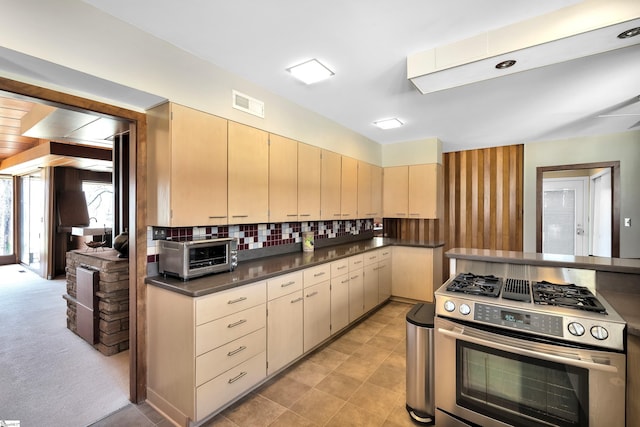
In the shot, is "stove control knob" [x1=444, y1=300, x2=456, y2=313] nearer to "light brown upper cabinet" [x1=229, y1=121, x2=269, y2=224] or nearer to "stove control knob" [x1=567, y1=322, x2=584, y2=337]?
"stove control knob" [x1=567, y1=322, x2=584, y2=337]

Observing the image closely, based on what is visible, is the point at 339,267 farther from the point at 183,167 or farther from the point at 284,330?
the point at 183,167

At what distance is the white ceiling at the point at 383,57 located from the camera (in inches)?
69.0

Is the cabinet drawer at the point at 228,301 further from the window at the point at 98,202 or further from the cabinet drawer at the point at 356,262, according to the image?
the window at the point at 98,202

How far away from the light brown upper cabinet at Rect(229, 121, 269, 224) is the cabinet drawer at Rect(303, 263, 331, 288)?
0.68 meters

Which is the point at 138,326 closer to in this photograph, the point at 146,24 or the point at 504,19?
the point at 146,24

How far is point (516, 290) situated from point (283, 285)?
66.3 inches

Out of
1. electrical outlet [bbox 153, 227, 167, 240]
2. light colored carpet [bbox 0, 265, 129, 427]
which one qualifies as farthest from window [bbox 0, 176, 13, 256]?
electrical outlet [bbox 153, 227, 167, 240]

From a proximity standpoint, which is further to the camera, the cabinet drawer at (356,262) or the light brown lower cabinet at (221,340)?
the cabinet drawer at (356,262)

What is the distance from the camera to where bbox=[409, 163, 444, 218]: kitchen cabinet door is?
4.64 m

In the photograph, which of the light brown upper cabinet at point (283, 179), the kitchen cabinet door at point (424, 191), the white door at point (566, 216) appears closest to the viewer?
the light brown upper cabinet at point (283, 179)

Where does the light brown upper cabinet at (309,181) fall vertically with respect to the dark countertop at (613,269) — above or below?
above

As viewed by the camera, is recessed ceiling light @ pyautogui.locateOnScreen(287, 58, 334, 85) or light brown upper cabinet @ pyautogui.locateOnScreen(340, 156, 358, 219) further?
light brown upper cabinet @ pyautogui.locateOnScreen(340, 156, 358, 219)

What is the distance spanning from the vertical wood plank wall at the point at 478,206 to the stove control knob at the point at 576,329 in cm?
376

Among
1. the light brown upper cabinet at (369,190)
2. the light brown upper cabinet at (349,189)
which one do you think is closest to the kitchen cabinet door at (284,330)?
the light brown upper cabinet at (349,189)
